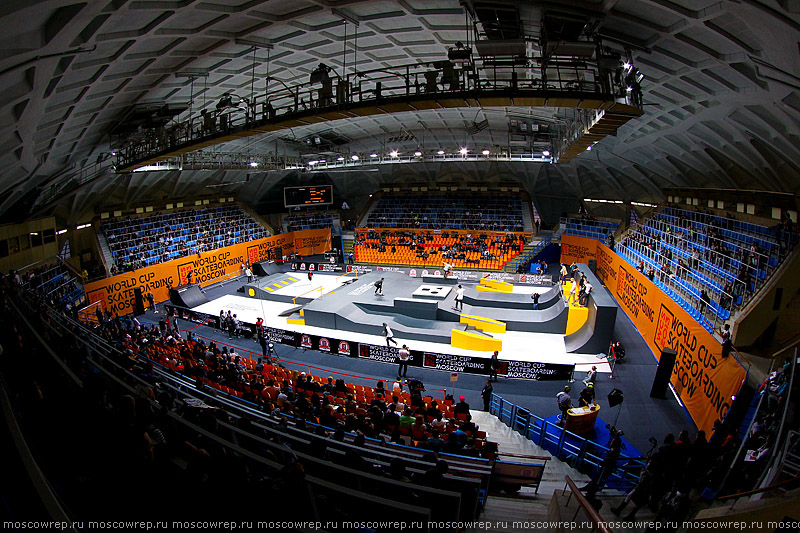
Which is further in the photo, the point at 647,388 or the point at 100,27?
the point at 647,388

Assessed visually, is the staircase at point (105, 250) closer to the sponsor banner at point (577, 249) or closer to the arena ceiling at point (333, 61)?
the arena ceiling at point (333, 61)

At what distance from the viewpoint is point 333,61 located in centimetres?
1481

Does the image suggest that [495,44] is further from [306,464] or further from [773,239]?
[773,239]

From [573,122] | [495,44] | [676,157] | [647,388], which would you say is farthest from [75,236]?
[676,157]

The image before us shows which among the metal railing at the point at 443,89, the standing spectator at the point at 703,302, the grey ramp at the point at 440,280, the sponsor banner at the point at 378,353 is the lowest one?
the sponsor banner at the point at 378,353

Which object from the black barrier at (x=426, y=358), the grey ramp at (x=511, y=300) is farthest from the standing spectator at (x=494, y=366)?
the grey ramp at (x=511, y=300)

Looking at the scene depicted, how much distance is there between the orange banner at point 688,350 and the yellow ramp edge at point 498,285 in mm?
6229

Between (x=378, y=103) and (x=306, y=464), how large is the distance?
835 cm

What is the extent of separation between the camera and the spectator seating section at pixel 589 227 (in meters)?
31.3

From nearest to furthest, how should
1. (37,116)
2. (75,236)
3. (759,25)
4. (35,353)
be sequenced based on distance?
(35,353) → (759,25) → (37,116) → (75,236)

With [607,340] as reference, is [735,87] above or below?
above

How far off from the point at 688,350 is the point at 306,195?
93.2ft

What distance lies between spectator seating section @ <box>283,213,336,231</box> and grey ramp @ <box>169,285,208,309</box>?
16.7 meters

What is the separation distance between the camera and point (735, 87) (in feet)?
36.6
